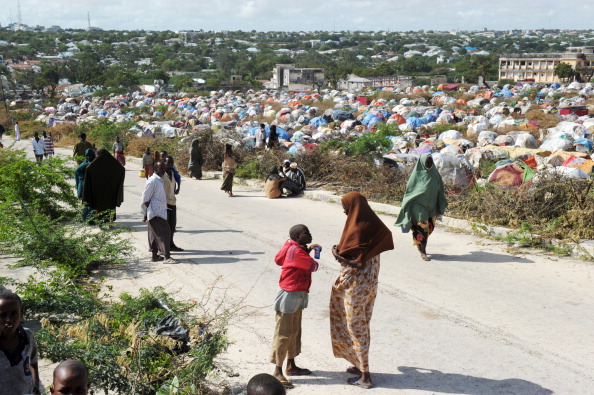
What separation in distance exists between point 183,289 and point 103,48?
165 meters

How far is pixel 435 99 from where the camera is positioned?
5331 cm

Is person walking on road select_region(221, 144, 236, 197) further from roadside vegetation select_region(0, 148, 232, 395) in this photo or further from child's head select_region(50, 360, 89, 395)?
child's head select_region(50, 360, 89, 395)

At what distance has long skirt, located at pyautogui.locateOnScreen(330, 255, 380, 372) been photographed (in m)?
4.59

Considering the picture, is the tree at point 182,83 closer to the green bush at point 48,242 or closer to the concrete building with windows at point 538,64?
the concrete building with windows at point 538,64

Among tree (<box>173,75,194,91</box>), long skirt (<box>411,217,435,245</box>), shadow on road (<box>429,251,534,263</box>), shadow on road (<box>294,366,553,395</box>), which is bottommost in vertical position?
tree (<box>173,75,194,91</box>)

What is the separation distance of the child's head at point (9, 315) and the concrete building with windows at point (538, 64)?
100m

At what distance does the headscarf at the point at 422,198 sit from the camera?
797 centimetres

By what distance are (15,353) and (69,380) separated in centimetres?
→ 77

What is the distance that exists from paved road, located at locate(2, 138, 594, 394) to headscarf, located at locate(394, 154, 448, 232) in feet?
1.88

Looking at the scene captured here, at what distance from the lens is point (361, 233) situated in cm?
454

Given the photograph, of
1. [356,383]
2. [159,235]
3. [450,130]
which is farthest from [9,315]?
[450,130]

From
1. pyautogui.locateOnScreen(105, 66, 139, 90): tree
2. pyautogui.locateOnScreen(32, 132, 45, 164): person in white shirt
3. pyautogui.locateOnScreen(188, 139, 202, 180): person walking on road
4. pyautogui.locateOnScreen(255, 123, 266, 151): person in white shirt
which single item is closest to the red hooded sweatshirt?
pyautogui.locateOnScreen(188, 139, 202, 180): person walking on road

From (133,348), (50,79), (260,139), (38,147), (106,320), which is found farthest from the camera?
(50,79)

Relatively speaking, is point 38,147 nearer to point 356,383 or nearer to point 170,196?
point 170,196
